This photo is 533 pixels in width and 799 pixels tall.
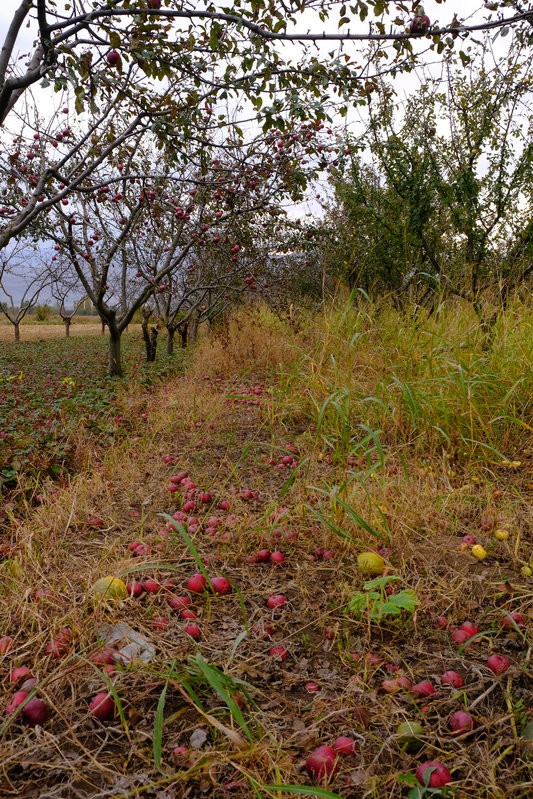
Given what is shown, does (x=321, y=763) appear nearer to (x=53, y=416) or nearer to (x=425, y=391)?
(x=425, y=391)

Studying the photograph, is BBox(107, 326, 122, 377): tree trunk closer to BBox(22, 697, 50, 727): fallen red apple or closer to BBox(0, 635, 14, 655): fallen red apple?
BBox(0, 635, 14, 655): fallen red apple

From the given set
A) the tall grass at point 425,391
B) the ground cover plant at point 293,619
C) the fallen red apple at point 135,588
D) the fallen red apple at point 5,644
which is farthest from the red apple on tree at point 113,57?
the fallen red apple at point 5,644

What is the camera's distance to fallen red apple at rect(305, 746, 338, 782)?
115 centimetres

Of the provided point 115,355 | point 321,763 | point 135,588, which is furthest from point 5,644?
point 115,355

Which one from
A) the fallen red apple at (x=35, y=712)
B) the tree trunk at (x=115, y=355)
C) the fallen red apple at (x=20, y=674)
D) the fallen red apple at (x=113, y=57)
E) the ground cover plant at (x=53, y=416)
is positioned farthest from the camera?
the tree trunk at (x=115, y=355)

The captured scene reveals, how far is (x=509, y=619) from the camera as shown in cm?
158

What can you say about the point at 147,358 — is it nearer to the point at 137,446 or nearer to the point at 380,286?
the point at 380,286

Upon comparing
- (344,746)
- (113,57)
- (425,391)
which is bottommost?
(344,746)

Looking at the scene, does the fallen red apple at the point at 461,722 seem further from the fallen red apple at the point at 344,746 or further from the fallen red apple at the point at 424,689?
the fallen red apple at the point at 344,746

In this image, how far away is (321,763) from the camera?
3.77ft

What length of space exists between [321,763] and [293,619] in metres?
0.61

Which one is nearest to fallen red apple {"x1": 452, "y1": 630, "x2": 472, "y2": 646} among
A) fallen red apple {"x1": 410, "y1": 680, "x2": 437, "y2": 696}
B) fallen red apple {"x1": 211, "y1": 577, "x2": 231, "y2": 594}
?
fallen red apple {"x1": 410, "y1": 680, "x2": 437, "y2": 696}

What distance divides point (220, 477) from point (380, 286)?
539cm

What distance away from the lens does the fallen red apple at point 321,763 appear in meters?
1.15
